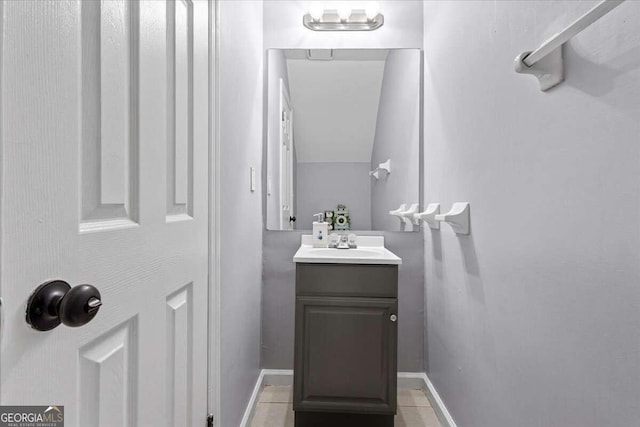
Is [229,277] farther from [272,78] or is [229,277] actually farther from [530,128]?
[272,78]

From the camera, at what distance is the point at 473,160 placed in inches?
52.5

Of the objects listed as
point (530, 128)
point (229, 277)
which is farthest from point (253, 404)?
point (530, 128)

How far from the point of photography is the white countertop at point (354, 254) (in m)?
1.59

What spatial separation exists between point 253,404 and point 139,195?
1442mm

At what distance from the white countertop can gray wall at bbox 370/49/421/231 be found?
11 centimetres

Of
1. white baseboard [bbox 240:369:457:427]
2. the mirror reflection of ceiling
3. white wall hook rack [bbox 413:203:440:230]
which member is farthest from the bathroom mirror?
white baseboard [bbox 240:369:457:427]

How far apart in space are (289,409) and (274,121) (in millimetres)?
1592

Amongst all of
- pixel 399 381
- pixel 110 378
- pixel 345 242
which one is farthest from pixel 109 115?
pixel 399 381

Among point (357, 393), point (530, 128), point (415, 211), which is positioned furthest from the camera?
point (415, 211)

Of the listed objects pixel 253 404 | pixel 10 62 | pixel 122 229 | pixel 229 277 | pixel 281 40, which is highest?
pixel 281 40

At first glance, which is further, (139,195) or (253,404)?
(253,404)

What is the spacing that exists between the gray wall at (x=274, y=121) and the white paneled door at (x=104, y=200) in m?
1.07

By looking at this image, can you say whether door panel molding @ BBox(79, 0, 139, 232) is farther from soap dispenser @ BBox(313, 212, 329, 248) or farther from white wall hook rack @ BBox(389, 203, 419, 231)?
white wall hook rack @ BBox(389, 203, 419, 231)

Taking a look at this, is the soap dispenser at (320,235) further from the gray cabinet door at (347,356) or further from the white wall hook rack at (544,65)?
the white wall hook rack at (544,65)
